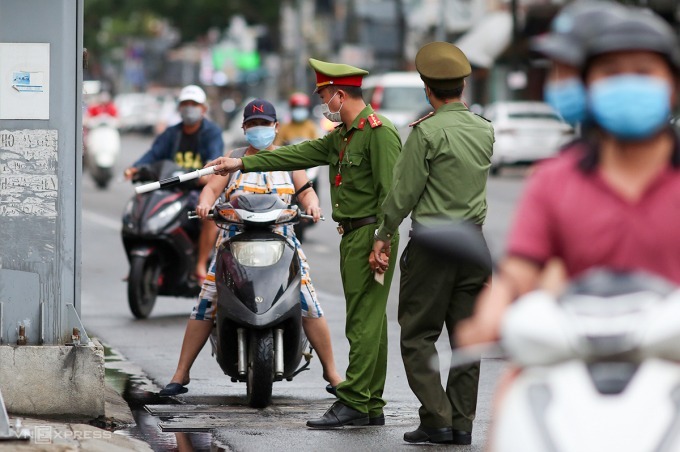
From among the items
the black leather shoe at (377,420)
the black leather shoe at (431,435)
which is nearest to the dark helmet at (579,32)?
the black leather shoe at (431,435)

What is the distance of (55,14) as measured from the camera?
7.46 m

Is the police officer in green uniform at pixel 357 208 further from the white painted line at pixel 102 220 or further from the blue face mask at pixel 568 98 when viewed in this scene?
the white painted line at pixel 102 220

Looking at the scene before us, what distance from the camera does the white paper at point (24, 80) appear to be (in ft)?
24.4

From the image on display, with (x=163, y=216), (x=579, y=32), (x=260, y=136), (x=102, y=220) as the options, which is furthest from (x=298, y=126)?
(x=579, y=32)

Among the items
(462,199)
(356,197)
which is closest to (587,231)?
(462,199)

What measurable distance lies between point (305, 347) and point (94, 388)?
148 centimetres

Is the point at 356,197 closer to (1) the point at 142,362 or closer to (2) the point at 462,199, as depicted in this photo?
(2) the point at 462,199

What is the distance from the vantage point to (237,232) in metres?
8.71

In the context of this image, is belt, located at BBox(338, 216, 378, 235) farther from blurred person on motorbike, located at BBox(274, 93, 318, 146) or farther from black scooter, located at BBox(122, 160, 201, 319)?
blurred person on motorbike, located at BBox(274, 93, 318, 146)

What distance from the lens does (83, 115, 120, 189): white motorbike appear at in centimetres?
2877

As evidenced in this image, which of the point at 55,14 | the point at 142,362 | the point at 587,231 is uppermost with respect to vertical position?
the point at 55,14

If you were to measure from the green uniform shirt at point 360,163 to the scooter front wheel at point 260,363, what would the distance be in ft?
2.44

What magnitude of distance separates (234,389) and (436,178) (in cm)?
247

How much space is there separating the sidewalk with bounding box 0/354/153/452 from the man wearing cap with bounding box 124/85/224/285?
4719 mm
